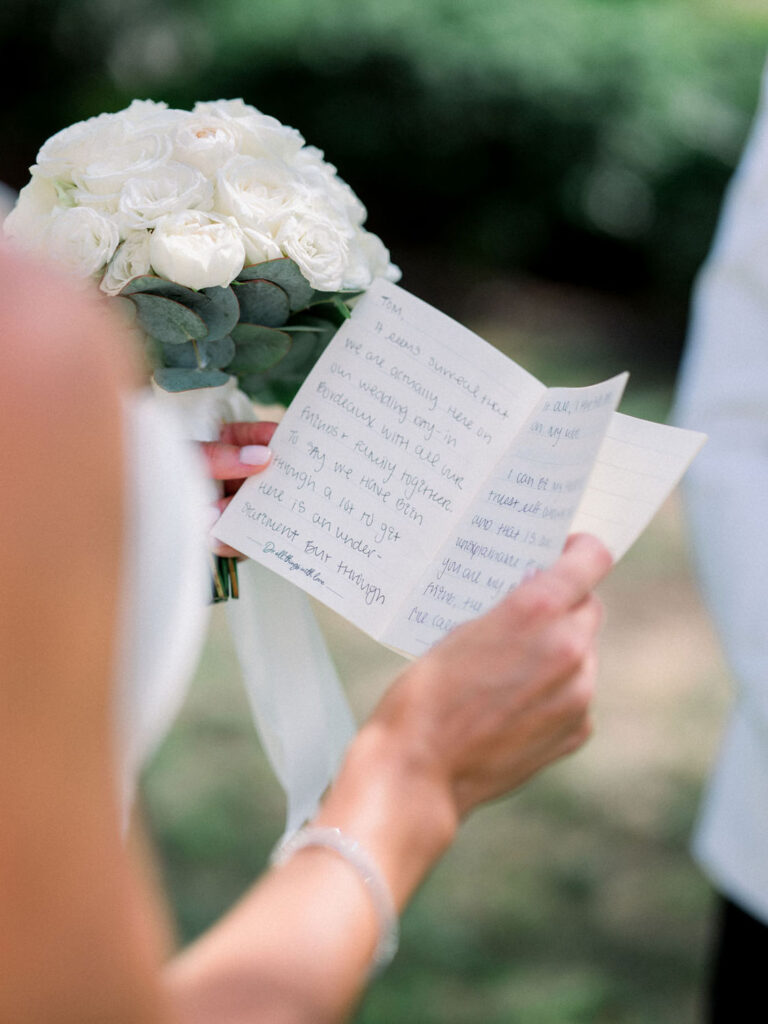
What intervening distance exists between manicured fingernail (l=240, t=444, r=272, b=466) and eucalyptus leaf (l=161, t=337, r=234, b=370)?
10cm

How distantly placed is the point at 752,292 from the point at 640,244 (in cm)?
696

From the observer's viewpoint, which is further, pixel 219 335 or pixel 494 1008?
pixel 494 1008

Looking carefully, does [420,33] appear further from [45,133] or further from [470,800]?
[470,800]

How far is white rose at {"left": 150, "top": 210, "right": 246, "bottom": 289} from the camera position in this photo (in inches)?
40.4

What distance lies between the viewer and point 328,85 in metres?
7.41

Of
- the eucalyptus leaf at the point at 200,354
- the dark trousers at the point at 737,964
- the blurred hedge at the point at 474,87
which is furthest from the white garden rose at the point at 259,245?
the blurred hedge at the point at 474,87

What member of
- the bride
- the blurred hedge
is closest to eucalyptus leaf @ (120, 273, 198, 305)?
the bride

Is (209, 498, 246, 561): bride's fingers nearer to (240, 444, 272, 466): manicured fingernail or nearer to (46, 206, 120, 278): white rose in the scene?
(240, 444, 272, 466): manicured fingernail

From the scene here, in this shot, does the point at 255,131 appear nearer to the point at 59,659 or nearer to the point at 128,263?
the point at 128,263

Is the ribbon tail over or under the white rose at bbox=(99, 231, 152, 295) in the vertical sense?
under

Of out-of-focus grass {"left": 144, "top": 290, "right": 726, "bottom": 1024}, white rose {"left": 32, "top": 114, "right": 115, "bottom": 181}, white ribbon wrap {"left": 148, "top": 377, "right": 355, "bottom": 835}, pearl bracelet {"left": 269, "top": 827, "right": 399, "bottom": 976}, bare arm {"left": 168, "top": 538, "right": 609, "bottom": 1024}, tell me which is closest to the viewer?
bare arm {"left": 168, "top": 538, "right": 609, "bottom": 1024}

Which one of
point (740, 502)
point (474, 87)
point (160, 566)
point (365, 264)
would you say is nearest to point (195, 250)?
point (365, 264)

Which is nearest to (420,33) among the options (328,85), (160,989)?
(328,85)

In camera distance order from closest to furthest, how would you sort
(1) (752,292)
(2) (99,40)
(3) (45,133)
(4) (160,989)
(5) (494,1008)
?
(4) (160,989) < (1) (752,292) < (5) (494,1008) < (2) (99,40) < (3) (45,133)
